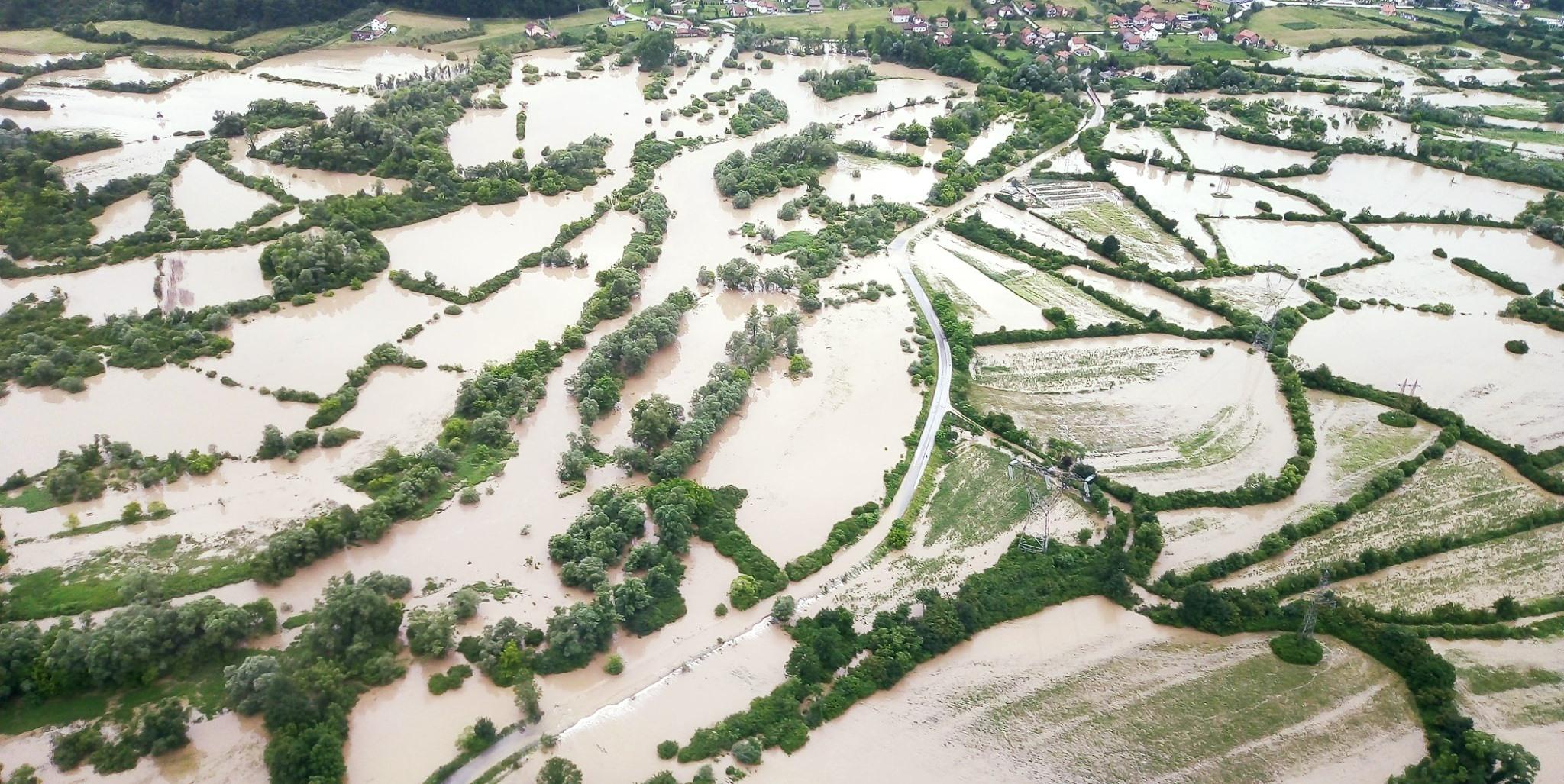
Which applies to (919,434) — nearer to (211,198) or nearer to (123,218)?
(211,198)

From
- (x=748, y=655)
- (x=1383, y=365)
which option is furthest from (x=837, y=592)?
(x=1383, y=365)

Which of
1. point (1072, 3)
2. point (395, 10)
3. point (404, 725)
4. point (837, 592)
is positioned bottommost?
point (404, 725)

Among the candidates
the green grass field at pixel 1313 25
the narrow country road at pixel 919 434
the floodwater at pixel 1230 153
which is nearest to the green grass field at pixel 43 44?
the narrow country road at pixel 919 434

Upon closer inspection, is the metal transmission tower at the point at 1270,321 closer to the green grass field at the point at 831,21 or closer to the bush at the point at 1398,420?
the bush at the point at 1398,420

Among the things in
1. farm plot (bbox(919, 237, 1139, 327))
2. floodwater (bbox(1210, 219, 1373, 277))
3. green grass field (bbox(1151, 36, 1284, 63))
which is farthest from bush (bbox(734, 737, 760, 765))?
green grass field (bbox(1151, 36, 1284, 63))

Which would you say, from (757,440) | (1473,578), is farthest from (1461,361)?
(757,440)

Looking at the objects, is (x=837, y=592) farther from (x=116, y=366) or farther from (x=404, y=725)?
(x=116, y=366)
